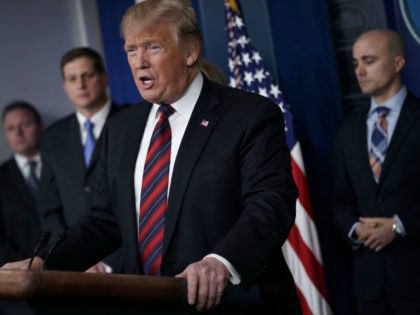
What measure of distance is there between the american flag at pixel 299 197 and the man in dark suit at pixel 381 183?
18 cm

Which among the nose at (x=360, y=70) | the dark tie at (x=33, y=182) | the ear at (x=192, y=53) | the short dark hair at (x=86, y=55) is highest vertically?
the short dark hair at (x=86, y=55)

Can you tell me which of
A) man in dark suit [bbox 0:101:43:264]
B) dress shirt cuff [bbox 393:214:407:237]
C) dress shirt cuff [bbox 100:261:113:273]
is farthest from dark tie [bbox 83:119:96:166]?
dress shirt cuff [bbox 393:214:407:237]

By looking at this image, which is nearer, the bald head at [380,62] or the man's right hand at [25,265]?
the man's right hand at [25,265]

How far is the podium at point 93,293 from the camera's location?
77.9 inches

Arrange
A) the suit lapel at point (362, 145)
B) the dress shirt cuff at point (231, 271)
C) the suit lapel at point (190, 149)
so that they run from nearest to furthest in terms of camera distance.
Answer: the dress shirt cuff at point (231, 271)
the suit lapel at point (190, 149)
the suit lapel at point (362, 145)

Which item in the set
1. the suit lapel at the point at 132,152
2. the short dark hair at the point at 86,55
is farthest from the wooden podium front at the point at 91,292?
the short dark hair at the point at 86,55

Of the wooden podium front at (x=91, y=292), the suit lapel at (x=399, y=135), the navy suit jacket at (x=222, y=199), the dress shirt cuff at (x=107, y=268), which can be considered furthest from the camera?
the suit lapel at (x=399, y=135)

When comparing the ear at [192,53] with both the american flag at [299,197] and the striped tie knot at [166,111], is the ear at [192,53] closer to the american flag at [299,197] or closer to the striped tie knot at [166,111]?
the striped tie knot at [166,111]

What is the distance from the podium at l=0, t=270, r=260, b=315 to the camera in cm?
198

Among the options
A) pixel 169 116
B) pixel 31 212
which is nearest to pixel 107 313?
pixel 169 116

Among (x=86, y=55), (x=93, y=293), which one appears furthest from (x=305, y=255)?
(x=93, y=293)

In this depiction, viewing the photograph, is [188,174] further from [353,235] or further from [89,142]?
[89,142]

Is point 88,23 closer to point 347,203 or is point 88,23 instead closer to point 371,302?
point 347,203

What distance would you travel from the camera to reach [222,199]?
2766 millimetres
